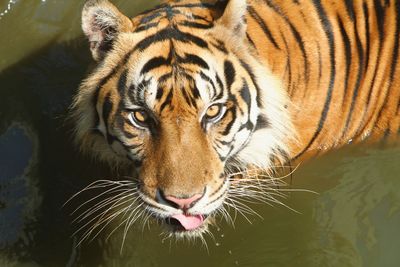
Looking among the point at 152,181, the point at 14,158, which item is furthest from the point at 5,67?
the point at 152,181

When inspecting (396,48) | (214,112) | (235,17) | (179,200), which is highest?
(396,48)

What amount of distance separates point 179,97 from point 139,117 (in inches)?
7.8

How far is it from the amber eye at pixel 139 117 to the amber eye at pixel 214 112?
222 mm

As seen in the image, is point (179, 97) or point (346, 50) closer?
point (179, 97)

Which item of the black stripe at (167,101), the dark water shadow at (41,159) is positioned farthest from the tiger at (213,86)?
the dark water shadow at (41,159)

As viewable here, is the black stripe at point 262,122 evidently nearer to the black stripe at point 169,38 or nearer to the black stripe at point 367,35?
the black stripe at point 169,38

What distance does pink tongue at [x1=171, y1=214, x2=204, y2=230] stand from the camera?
103 inches

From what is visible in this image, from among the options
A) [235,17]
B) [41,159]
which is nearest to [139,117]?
[235,17]

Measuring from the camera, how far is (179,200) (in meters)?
2.45

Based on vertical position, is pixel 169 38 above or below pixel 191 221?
above

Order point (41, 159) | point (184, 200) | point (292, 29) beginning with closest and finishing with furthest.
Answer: point (184, 200) < point (292, 29) < point (41, 159)

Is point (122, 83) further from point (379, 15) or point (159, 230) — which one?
point (379, 15)

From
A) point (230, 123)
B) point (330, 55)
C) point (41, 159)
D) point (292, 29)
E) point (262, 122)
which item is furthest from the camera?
point (41, 159)

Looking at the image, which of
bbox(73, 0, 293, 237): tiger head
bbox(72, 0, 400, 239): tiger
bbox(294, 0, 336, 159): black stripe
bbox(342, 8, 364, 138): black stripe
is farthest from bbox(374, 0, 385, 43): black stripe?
bbox(73, 0, 293, 237): tiger head
